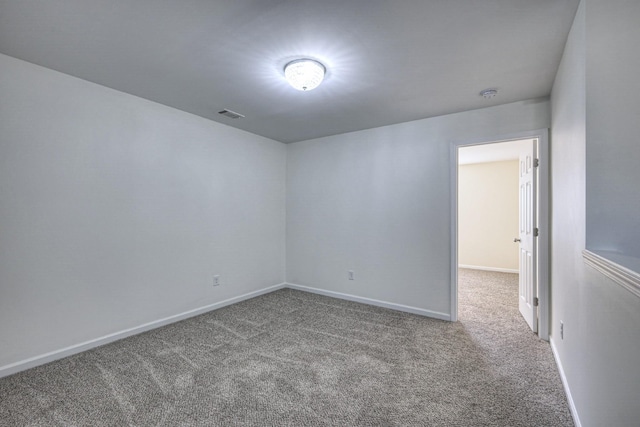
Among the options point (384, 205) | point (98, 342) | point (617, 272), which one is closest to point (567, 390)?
point (617, 272)

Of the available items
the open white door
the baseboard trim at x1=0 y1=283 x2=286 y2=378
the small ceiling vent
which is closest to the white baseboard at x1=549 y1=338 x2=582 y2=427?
the open white door

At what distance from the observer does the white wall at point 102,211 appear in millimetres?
2201

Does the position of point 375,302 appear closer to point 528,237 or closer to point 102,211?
point 528,237

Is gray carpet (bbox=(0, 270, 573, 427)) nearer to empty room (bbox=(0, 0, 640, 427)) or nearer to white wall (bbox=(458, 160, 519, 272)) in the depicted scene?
empty room (bbox=(0, 0, 640, 427))

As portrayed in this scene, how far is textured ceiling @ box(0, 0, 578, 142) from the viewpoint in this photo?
1.63m

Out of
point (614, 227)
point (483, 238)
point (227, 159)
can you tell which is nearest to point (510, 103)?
point (614, 227)

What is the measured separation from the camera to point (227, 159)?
12.5ft

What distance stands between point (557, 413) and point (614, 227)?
1.18 m

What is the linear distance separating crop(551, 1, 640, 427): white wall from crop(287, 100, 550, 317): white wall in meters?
0.95

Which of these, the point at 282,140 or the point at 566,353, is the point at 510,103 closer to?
the point at 566,353

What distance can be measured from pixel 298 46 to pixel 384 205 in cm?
229

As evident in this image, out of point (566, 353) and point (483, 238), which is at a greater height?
point (483, 238)

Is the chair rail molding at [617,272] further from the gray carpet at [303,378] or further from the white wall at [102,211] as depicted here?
the white wall at [102,211]

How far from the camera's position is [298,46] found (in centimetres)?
197
